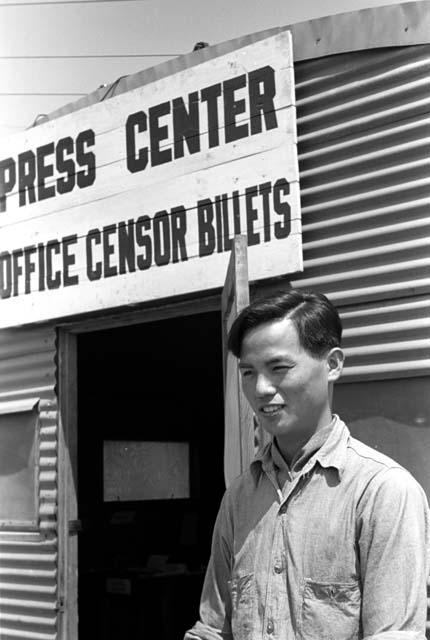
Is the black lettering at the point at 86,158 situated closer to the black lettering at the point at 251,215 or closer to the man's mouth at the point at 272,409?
the black lettering at the point at 251,215

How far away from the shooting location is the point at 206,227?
549 centimetres

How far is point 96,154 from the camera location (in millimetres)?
6309

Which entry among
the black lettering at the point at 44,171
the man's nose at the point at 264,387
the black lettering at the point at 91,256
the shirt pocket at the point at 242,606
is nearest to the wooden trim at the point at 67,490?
the black lettering at the point at 91,256

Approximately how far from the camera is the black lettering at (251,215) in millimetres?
5195

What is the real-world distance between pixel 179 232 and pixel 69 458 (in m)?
1.99

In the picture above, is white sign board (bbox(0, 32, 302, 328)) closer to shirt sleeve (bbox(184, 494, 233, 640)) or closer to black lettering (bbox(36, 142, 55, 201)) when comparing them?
black lettering (bbox(36, 142, 55, 201))

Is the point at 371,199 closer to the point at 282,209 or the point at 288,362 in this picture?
the point at 282,209

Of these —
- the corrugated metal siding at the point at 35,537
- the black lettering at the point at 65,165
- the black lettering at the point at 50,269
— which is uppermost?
the black lettering at the point at 65,165

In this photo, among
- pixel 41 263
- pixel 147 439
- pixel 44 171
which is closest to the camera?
pixel 41 263

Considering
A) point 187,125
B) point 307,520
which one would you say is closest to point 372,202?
point 187,125

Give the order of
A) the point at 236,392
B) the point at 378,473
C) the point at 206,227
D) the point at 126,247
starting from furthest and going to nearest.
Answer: the point at 126,247
the point at 206,227
the point at 236,392
the point at 378,473

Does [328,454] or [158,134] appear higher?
[158,134]

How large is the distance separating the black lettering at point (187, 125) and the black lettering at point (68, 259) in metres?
1.12

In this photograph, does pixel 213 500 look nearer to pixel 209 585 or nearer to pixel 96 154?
pixel 96 154
